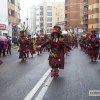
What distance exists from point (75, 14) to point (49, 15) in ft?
179

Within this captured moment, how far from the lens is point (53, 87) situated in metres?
8.95

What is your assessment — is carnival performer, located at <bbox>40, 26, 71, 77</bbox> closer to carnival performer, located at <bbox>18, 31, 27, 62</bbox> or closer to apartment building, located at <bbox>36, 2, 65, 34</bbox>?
carnival performer, located at <bbox>18, 31, 27, 62</bbox>

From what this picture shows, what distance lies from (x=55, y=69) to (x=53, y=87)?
261 cm

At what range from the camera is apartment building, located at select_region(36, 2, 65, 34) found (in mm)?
146725

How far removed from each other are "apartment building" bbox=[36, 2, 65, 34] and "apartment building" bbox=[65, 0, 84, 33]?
40596 millimetres

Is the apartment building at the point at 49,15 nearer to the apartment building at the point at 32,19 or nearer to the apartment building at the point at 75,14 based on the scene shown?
the apartment building at the point at 32,19

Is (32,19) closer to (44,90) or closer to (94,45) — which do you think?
(94,45)

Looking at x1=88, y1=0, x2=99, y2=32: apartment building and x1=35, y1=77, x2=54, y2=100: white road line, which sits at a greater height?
x1=88, y1=0, x2=99, y2=32: apartment building

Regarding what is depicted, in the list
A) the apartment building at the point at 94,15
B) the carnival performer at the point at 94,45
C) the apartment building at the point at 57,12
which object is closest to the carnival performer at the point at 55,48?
the carnival performer at the point at 94,45

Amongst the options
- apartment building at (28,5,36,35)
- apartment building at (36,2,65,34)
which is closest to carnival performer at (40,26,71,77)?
apartment building at (36,2,65,34)

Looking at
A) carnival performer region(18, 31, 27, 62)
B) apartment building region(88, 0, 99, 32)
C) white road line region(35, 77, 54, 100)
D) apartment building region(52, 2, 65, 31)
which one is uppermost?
apartment building region(52, 2, 65, 31)

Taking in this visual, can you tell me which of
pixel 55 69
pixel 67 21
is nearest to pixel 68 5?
pixel 67 21

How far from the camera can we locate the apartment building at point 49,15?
14673 cm

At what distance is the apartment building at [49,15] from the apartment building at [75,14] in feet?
133
